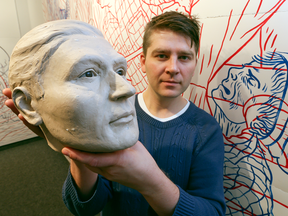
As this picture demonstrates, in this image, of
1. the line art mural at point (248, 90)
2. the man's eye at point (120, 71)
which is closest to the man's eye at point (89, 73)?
the man's eye at point (120, 71)

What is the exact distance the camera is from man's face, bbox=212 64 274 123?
85 centimetres

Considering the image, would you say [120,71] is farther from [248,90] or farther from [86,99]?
[248,90]

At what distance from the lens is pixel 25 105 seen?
2.16ft

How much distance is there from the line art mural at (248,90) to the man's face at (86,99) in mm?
664

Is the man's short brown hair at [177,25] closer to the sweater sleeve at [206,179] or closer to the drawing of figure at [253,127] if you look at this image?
the drawing of figure at [253,127]

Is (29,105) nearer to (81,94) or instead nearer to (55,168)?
(81,94)

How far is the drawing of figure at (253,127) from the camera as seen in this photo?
803 mm

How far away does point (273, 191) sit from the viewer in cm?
85

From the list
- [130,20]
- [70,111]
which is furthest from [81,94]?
[130,20]

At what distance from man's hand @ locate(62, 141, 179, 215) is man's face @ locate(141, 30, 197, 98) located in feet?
1.19

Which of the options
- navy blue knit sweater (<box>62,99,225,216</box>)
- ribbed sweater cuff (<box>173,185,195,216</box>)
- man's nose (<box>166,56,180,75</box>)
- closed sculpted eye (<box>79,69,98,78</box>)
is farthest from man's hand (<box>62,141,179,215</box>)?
man's nose (<box>166,56,180,75</box>)

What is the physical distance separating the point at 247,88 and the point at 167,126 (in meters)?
0.48

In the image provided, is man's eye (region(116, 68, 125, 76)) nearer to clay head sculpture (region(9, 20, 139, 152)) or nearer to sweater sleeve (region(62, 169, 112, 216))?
clay head sculpture (region(9, 20, 139, 152))

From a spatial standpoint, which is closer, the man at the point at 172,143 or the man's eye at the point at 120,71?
the man's eye at the point at 120,71
